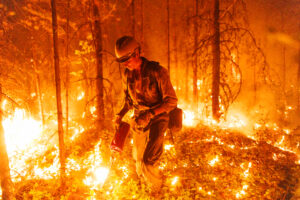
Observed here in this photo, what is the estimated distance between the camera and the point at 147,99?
4.08 meters

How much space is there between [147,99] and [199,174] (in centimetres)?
269

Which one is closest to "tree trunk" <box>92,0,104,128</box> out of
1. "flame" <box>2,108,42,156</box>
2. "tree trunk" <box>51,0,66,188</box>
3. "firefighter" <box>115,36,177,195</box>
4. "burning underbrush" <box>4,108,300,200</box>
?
"burning underbrush" <box>4,108,300,200</box>

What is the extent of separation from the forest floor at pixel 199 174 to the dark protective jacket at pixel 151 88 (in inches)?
80.2

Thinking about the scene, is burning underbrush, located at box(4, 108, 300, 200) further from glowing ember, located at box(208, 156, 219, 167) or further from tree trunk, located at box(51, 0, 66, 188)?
tree trunk, located at box(51, 0, 66, 188)

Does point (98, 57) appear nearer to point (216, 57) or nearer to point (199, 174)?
point (216, 57)

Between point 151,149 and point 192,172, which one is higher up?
point 151,149

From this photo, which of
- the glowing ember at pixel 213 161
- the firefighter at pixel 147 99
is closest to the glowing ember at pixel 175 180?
the firefighter at pixel 147 99

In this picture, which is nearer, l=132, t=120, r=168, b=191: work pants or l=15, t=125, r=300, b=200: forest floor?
l=132, t=120, r=168, b=191: work pants

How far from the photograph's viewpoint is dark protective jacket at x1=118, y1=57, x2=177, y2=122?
3.84 meters

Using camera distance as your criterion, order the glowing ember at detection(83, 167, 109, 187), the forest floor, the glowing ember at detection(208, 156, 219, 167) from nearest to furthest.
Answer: the forest floor → the glowing ember at detection(83, 167, 109, 187) → the glowing ember at detection(208, 156, 219, 167)

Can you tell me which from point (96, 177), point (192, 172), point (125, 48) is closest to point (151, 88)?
point (125, 48)

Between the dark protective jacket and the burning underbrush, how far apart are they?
1.57m

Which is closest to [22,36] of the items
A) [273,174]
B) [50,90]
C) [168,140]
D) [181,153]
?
[50,90]

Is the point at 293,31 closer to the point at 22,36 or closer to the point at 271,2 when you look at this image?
the point at 271,2
